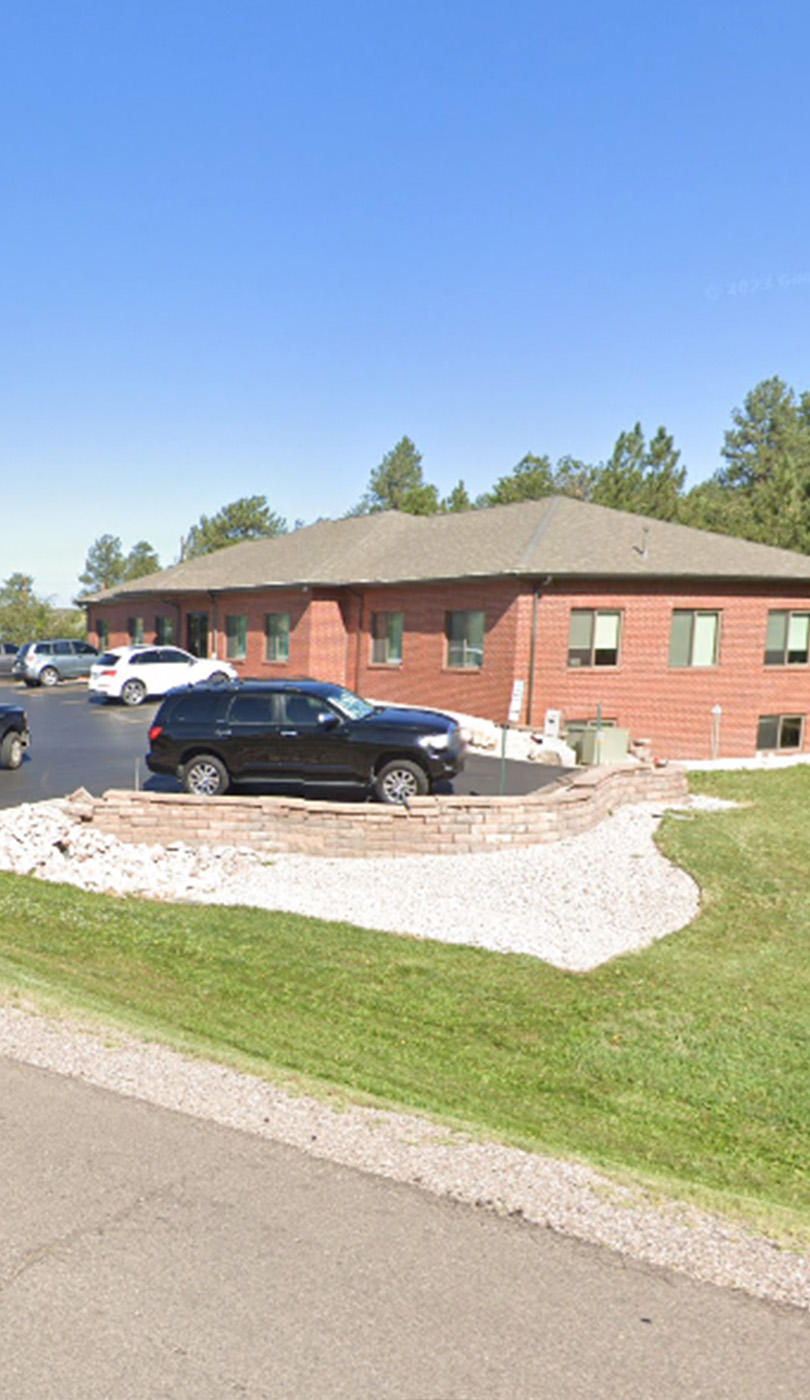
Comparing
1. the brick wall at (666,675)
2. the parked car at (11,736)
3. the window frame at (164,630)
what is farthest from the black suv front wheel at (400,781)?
the window frame at (164,630)

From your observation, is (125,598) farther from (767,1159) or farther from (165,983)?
(767,1159)

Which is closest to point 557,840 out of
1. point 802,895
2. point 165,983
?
point 802,895

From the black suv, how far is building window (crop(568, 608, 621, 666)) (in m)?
12.5

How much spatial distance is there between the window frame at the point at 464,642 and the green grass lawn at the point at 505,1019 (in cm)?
1684

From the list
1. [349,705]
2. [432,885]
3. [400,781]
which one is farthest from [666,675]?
[432,885]

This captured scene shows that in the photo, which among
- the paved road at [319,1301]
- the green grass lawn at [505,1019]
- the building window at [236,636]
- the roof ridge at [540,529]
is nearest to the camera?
the paved road at [319,1301]

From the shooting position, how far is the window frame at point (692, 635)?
28.5m

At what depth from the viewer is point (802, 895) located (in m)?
13.0

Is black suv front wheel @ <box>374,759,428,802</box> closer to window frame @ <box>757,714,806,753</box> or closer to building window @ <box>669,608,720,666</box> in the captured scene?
building window @ <box>669,608,720,666</box>

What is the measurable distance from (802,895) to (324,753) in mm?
7308

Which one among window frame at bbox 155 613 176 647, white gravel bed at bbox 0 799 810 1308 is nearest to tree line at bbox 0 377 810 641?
window frame at bbox 155 613 176 647

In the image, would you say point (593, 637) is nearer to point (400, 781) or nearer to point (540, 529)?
point (540, 529)

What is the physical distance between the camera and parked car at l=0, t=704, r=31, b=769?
18.5 meters

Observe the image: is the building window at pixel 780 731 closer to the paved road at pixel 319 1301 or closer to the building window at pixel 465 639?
the building window at pixel 465 639
